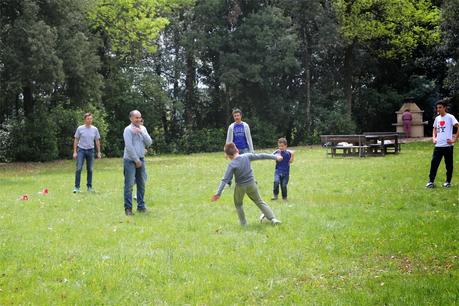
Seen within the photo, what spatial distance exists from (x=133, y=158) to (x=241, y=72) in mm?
25657

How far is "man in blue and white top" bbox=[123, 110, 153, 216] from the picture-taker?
1069 cm

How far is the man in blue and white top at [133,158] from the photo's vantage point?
10.7 metres

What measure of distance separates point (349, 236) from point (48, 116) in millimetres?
23395

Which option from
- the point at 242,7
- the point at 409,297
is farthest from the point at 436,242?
the point at 242,7

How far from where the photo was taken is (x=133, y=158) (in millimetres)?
10656

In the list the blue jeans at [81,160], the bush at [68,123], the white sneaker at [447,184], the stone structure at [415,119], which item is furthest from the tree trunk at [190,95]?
the white sneaker at [447,184]

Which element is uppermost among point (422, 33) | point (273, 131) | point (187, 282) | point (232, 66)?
point (422, 33)

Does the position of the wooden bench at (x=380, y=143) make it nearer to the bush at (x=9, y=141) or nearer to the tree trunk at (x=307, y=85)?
the tree trunk at (x=307, y=85)

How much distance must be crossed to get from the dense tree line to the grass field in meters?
17.2

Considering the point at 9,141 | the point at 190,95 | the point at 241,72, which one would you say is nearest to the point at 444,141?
the point at 9,141

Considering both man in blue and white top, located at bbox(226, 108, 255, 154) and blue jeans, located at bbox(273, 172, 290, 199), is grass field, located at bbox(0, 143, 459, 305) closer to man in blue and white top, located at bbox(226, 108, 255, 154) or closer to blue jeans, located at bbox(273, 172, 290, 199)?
blue jeans, located at bbox(273, 172, 290, 199)

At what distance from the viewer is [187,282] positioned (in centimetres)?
613

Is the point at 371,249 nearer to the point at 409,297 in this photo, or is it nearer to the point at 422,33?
the point at 409,297

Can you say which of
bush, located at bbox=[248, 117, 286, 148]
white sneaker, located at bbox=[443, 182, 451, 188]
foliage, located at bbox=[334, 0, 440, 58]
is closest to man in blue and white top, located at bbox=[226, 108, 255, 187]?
white sneaker, located at bbox=[443, 182, 451, 188]
